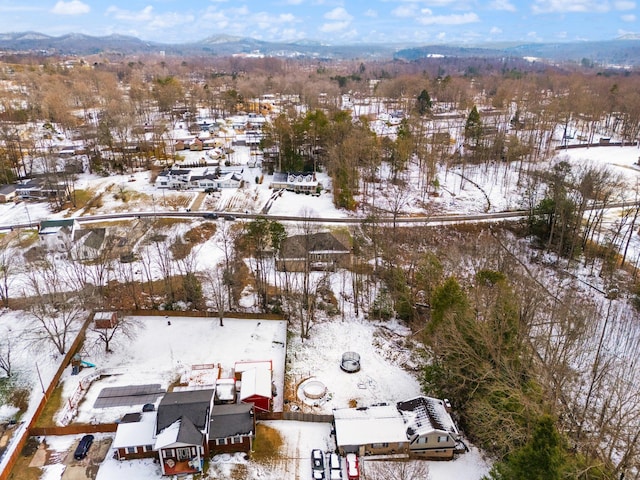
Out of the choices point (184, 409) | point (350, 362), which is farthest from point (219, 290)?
point (184, 409)

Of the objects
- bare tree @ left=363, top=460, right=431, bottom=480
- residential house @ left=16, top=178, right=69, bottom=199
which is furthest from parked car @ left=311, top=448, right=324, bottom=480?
residential house @ left=16, top=178, right=69, bottom=199

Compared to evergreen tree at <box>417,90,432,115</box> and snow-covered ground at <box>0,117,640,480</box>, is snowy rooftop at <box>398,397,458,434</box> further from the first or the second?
evergreen tree at <box>417,90,432,115</box>

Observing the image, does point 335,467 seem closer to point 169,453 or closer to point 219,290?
point 169,453

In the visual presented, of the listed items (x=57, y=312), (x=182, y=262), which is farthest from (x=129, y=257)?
(x=57, y=312)

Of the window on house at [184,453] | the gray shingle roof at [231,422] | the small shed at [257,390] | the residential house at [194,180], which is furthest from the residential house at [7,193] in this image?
the window on house at [184,453]

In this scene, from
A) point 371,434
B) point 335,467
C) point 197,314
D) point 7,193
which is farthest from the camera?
point 7,193
